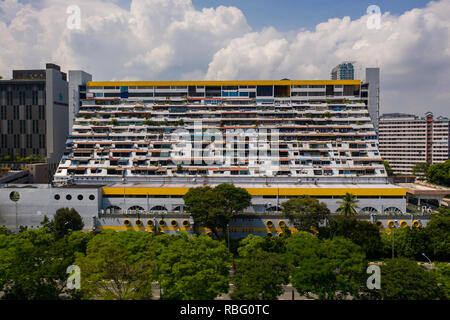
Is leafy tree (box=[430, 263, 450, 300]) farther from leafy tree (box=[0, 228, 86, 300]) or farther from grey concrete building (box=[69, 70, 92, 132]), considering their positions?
grey concrete building (box=[69, 70, 92, 132])

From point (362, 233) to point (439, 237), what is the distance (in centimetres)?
1003

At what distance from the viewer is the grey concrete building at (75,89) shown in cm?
7444

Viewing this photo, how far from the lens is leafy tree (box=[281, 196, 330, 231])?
43.1m

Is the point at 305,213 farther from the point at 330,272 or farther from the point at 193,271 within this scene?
the point at 193,271

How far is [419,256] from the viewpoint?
40.8m

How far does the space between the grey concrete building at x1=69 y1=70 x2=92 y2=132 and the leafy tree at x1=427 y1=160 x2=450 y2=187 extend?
8609cm

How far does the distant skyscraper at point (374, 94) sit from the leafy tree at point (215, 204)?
4391 cm

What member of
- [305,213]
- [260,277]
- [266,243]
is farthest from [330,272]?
[305,213]

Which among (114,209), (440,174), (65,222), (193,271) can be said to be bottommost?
(65,222)

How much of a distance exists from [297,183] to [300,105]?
21.0 metres

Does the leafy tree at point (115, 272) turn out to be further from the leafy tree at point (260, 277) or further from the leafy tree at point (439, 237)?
the leafy tree at point (439, 237)

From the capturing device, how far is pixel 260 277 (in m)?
24.5
